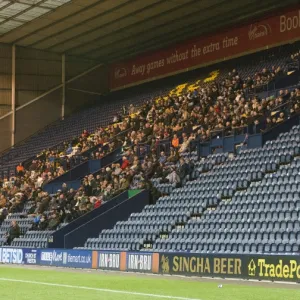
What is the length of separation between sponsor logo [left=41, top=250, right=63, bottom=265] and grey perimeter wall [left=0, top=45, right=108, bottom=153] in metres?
21.0

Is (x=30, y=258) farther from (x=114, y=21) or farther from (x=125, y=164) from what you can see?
(x=114, y=21)

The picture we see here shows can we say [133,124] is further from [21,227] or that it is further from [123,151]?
[21,227]

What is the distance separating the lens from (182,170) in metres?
26.8

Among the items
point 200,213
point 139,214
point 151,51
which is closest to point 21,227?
point 139,214

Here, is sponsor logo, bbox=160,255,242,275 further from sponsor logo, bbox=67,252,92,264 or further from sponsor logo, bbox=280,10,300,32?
sponsor logo, bbox=280,10,300,32

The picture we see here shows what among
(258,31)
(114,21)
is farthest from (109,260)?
(114,21)

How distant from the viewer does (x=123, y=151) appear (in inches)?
1319

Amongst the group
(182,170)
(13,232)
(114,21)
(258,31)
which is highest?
(114,21)

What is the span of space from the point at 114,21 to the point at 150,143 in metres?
10.7

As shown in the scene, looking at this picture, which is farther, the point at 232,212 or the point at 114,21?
the point at 114,21

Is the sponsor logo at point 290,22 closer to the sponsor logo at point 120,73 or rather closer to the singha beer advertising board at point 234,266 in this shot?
Result: the sponsor logo at point 120,73

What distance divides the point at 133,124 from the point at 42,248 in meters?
11.3

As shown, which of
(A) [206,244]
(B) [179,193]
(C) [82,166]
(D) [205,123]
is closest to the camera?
(A) [206,244]

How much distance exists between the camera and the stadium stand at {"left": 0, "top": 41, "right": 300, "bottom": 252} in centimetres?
2281
